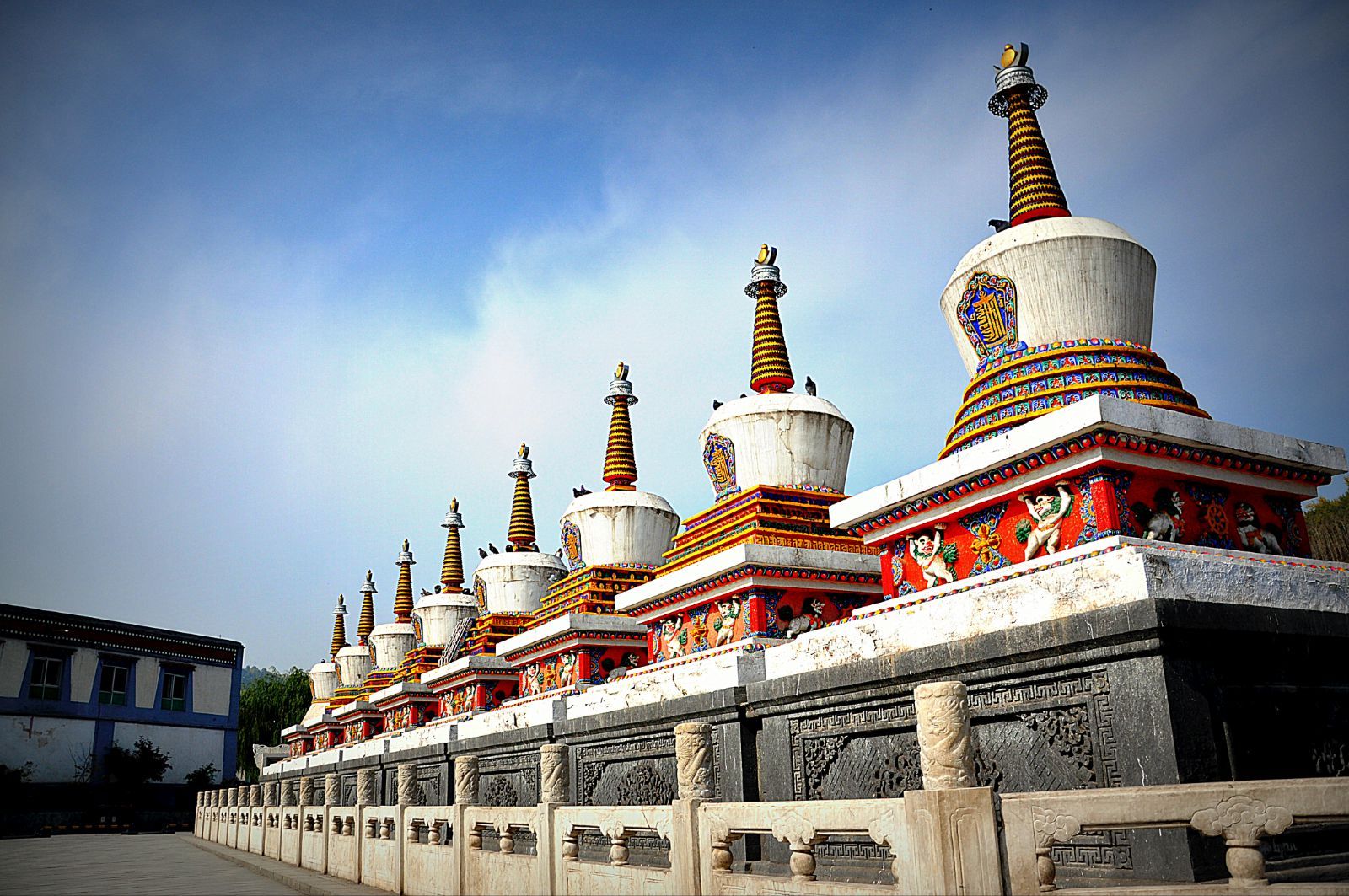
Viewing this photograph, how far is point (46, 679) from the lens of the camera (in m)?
35.7

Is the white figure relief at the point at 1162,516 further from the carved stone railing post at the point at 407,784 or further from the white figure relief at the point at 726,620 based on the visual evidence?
the carved stone railing post at the point at 407,784

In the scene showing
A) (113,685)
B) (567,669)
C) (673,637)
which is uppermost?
(113,685)

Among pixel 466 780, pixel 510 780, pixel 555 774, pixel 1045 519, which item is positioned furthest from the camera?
pixel 510 780

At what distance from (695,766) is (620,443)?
49.3ft

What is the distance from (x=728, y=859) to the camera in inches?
242

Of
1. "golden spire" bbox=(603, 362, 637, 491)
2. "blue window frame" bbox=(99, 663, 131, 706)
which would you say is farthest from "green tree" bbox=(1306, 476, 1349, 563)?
"blue window frame" bbox=(99, 663, 131, 706)

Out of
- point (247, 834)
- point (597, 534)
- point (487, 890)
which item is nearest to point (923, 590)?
point (487, 890)

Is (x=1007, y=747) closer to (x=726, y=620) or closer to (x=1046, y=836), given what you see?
(x=1046, y=836)

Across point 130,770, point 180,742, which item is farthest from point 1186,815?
point 180,742

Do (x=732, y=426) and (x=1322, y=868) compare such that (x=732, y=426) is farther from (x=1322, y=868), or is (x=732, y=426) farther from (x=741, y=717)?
(x=1322, y=868)

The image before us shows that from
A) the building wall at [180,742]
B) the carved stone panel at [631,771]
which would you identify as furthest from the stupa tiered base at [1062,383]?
the building wall at [180,742]

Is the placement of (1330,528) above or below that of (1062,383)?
above

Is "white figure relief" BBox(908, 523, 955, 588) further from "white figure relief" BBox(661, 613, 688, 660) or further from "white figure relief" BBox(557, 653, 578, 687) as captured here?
"white figure relief" BBox(557, 653, 578, 687)

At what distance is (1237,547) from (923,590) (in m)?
2.78
